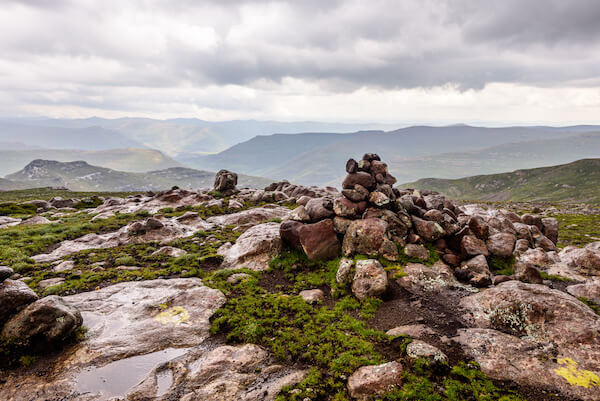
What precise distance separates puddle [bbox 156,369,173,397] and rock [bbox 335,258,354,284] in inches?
564

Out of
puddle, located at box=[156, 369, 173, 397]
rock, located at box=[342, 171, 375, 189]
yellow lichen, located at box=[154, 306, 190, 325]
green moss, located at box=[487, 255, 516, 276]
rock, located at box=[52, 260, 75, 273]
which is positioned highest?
rock, located at box=[342, 171, 375, 189]

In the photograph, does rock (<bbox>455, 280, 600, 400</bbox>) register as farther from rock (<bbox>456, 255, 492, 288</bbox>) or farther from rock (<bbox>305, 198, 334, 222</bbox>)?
rock (<bbox>305, 198, 334, 222</bbox>)

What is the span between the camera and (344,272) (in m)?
24.3

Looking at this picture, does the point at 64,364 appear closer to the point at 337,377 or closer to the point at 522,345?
the point at 337,377

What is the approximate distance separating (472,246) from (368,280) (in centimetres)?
1232

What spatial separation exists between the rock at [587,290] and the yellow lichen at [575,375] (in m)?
10.8

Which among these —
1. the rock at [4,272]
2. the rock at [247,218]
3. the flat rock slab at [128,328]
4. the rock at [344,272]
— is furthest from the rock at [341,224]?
the rock at [4,272]

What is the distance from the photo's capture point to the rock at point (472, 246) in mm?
26656

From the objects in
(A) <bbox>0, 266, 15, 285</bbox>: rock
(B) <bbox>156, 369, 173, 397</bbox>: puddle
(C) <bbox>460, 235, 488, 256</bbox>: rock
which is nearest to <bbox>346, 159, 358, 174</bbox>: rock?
(C) <bbox>460, 235, 488, 256</bbox>: rock

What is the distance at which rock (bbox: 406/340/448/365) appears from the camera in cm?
1465

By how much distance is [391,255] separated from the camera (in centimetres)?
2616

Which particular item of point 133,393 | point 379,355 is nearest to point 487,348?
point 379,355

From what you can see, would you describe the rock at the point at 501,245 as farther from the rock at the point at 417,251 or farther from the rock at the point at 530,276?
the rock at the point at 417,251

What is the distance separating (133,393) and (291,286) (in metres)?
13.9
